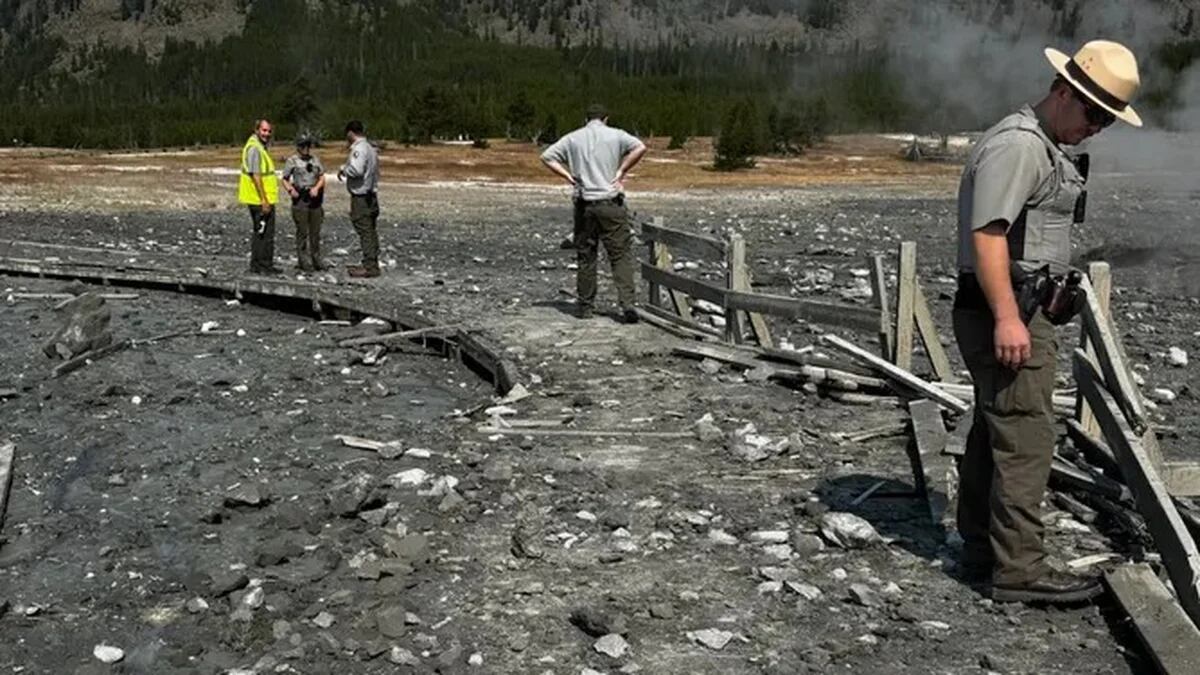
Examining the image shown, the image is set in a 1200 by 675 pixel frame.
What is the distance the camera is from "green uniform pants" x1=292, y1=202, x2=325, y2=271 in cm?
1612

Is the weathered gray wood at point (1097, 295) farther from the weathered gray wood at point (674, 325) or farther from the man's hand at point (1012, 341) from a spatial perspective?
the weathered gray wood at point (674, 325)

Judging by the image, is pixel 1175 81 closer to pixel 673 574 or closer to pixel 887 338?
pixel 887 338

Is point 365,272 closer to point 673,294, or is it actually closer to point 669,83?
point 673,294

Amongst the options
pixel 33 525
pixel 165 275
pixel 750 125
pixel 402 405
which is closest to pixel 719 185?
pixel 750 125

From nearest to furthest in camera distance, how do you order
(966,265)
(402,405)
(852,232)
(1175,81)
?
1. (966,265)
2. (402,405)
3. (1175,81)
4. (852,232)

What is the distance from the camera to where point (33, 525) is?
21.9ft

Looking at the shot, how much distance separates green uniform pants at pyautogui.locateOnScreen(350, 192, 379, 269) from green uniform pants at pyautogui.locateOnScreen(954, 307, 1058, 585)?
1117 cm

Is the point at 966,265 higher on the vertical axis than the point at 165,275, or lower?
higher

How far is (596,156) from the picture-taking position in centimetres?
1128

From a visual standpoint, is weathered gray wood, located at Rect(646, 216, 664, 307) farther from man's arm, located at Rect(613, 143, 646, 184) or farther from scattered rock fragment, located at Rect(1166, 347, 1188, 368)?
scattered rock fragment, located at Rect(1166, 347, 1188, 368)

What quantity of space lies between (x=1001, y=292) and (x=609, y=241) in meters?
7.03

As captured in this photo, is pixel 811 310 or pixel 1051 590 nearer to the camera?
pixel 1051 590

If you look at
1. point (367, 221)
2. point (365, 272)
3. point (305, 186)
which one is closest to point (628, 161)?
point (367, 221)

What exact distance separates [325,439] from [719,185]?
38.7 m
